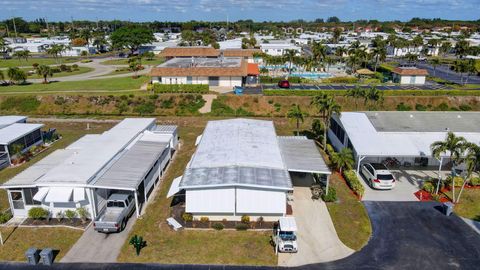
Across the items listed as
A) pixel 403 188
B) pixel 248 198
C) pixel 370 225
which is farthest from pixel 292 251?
pixel 403 188

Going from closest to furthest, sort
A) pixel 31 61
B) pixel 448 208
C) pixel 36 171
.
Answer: pixel 448 208
pixel 36 171
pixel 31 61

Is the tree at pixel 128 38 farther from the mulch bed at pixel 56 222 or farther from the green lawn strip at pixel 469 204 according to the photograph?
the green lawn strip at pixel 469 204

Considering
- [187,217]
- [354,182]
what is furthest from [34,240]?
[354,182]

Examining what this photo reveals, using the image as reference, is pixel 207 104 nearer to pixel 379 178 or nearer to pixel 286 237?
pixel 379 178

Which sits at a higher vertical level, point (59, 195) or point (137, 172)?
point (137, 172)

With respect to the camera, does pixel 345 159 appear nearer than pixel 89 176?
No

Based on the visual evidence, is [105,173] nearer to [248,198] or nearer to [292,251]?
[248,198]
